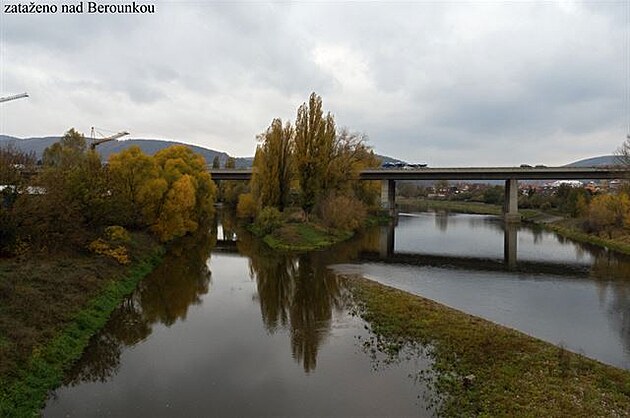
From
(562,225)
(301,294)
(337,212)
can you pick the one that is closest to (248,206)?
(337,212)

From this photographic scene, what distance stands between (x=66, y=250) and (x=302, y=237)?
22289mm

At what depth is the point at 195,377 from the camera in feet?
44.4

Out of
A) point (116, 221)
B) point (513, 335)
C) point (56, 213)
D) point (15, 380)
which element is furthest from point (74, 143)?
point (513, 335)

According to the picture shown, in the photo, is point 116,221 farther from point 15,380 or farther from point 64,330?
point 15,380

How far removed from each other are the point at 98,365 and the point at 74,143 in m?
Answer: 69.2

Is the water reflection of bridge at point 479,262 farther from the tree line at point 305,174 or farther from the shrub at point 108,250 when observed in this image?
the shrub at point 108,250

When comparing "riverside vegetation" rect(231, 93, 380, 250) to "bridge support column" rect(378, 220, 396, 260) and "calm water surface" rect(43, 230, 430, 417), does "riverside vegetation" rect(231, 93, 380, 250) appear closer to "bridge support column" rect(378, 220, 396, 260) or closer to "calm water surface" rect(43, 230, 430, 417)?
"bridge support column" rect(378, 220, 396, 260)

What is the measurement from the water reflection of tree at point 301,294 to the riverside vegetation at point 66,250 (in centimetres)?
735

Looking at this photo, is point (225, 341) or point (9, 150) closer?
point (225, 341)

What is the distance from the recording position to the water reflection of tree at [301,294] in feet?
Result: 56.4

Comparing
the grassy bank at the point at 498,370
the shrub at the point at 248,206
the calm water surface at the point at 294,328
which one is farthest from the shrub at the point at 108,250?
the shrub at the point at 248,206

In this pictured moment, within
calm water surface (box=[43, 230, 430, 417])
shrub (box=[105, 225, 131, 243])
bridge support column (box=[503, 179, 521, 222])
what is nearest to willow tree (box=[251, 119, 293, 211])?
shrub (box=[105, 225, 131, 243])

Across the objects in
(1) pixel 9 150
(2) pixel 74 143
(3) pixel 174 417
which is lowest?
(3) pixel 174 417

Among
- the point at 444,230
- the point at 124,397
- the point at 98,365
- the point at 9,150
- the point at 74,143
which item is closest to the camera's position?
the point at 124,397
